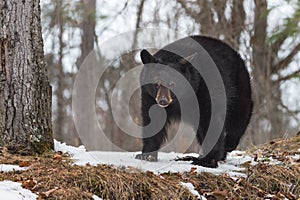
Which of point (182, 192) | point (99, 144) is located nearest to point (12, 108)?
point (182, 192)

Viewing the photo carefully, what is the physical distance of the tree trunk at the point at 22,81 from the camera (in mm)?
4742

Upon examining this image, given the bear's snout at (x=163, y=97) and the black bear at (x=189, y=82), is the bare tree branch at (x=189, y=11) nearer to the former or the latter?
the black bear at (x=189, y=82)

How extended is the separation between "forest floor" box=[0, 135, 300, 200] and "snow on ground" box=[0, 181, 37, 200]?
2.5 inches

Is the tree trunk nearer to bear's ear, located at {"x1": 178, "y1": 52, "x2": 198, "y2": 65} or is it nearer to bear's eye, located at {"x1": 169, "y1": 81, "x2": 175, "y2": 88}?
bear's eye, located at {"x1": 169, "y1": 81, "x2": 175, "y2": 88}

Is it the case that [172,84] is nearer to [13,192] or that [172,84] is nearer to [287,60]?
[13,192]

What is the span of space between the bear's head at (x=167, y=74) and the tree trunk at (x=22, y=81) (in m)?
1.07

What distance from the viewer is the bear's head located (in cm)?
506

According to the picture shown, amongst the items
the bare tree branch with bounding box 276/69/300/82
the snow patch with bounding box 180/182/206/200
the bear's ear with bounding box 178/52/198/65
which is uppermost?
the bare tree branch with bounding box 276/69/300/82

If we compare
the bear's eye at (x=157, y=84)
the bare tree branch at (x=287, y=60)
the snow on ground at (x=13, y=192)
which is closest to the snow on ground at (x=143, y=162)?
the bear's eye at (x=157, y=84)

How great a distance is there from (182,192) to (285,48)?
11.8 metres

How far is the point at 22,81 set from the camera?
4.79m

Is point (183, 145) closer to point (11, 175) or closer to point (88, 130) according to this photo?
point (88, 130)

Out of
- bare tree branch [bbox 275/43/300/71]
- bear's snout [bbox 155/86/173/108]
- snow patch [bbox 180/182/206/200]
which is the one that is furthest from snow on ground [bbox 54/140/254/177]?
bare tree branch [bbox 275/43/300/71]

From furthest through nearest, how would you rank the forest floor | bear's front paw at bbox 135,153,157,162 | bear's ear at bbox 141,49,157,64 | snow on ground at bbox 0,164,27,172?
1. bear's front paw at bbox 135,153,157,162
2. bear's ear at bbox 141,49,157,64
3. snow on ground at bbox 0,164,27,172
4. the forest floor
